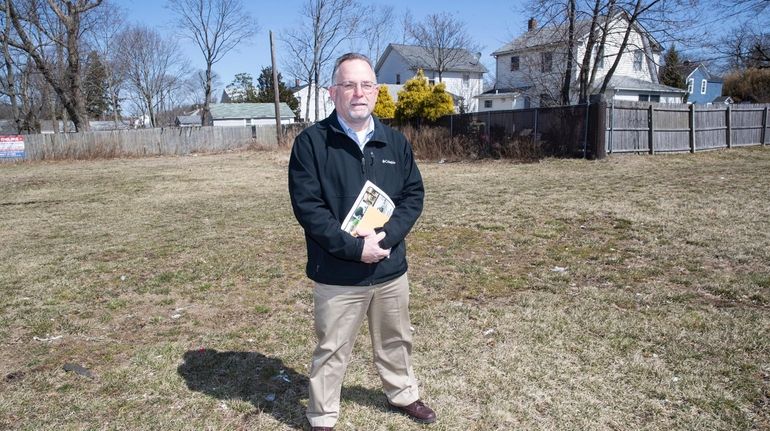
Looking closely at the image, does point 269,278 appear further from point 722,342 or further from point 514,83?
point 514,83

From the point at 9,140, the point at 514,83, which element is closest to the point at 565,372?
the point at 9,140

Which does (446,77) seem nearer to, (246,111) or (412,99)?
(246,111)

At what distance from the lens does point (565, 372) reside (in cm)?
319

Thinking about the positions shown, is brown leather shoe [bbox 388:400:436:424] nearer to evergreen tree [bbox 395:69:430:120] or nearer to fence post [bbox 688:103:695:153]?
fence post [bbox 688:103:695:153]

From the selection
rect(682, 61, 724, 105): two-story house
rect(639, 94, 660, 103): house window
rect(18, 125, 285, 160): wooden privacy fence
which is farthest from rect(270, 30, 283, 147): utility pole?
rect(682, 61, 724, 105): two-story house

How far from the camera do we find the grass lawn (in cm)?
286

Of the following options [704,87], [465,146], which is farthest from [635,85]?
[465,146]

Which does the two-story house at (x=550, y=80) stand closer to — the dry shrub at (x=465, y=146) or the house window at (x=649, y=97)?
the house window at (x=649, y=97)

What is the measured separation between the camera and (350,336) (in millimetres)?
2523

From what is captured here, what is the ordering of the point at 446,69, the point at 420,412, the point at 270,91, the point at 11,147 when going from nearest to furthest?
the point at 420,412 → the point at 11,147 → the point at 446,69 → the point at 270,91

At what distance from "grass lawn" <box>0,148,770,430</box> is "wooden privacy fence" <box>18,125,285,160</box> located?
58.6ft

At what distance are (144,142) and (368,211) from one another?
1063 inches

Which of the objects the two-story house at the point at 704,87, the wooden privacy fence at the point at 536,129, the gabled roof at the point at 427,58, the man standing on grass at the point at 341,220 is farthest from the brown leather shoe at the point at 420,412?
the two-story house at the point at 704,87

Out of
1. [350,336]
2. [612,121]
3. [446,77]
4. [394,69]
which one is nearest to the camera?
[350,336]
